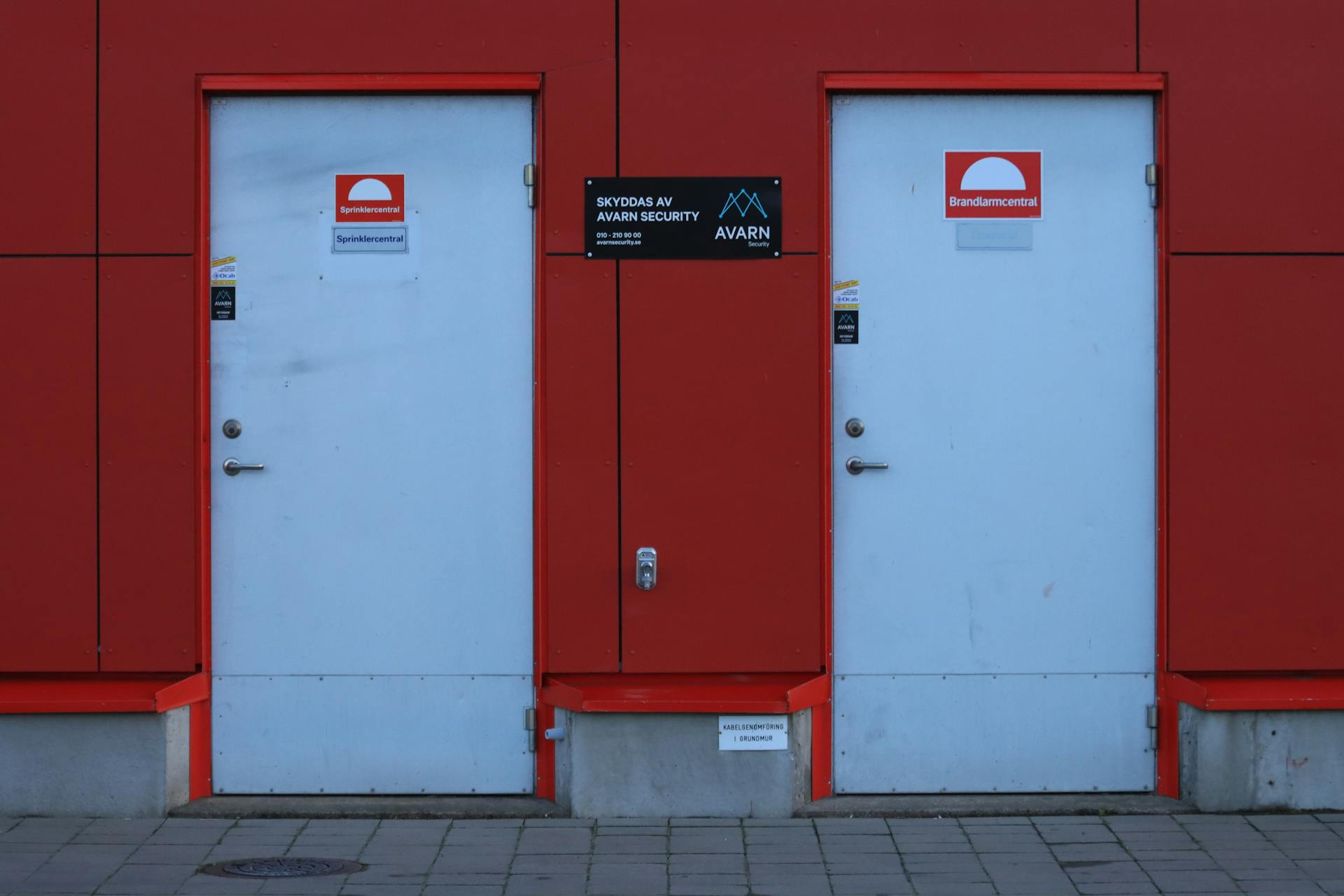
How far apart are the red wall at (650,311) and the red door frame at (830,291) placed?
0.05 metres

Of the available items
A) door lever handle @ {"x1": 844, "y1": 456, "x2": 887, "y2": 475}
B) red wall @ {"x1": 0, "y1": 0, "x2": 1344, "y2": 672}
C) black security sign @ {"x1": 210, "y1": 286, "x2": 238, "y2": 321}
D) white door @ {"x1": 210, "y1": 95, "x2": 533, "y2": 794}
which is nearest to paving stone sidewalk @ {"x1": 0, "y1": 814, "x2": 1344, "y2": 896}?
white door @ {"x1": 210, "y1": 95, "x2": 533, "y2": 794}

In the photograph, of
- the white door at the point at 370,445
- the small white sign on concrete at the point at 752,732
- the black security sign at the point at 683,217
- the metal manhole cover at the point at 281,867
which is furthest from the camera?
the white door at the point at 370,445

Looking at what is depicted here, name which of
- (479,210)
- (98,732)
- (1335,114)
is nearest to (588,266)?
(479,210)

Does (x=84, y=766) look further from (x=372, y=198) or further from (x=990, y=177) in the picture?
(x=990, y=177)

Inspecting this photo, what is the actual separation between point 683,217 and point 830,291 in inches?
27.2

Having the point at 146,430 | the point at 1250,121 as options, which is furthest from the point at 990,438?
the point at 146,430

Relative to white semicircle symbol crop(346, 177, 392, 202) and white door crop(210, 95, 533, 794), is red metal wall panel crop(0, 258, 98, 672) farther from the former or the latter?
white semicircle symbol crop(346, 177, 392, 202)

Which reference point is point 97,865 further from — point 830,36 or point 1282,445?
point 1282,445

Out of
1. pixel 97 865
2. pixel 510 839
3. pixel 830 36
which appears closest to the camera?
pixel 97 865

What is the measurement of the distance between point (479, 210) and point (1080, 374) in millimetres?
2630

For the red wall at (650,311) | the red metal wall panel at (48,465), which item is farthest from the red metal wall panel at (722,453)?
the red metal wall panel at (48,465)

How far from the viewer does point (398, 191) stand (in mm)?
6523

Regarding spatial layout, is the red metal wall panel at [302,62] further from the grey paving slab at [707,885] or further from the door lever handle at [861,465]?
the grey paving slab at [707,885]

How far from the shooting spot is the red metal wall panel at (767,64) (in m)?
6.41
